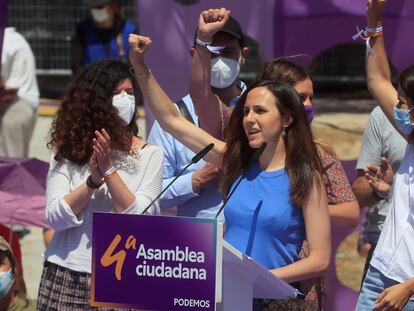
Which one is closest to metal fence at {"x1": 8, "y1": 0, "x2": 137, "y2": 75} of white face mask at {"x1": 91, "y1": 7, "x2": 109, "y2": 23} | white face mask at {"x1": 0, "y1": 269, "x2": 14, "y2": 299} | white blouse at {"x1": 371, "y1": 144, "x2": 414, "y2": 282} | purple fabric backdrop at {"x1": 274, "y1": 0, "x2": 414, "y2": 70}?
white face mask at {"x1": 91, "y1": 7, "x2": 109, "y2": 23}

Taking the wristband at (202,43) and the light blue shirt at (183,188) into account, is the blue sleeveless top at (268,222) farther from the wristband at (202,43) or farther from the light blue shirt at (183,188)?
the light blue shirt at (183,188)

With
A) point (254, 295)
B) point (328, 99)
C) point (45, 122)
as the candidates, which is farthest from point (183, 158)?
point (328, 99)

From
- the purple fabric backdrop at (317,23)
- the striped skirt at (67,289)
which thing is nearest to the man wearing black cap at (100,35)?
the purple fabric backdrop at (317,23)

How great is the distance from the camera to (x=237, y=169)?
4.47 meters

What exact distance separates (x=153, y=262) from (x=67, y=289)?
1.12m

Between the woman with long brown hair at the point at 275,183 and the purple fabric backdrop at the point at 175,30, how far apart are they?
2.44m

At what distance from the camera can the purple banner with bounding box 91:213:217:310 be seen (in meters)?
3.79

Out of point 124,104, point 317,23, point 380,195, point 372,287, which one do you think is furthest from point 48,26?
point 372,287

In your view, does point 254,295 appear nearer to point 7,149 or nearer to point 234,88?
point 234,88

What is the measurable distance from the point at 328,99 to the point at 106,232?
39.1ft

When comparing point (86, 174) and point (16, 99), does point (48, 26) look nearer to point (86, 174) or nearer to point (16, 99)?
point (16, 99)

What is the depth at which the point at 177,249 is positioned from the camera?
151 inches

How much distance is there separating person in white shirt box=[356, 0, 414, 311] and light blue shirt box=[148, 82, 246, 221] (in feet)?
3.14

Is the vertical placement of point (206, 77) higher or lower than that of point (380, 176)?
higher
